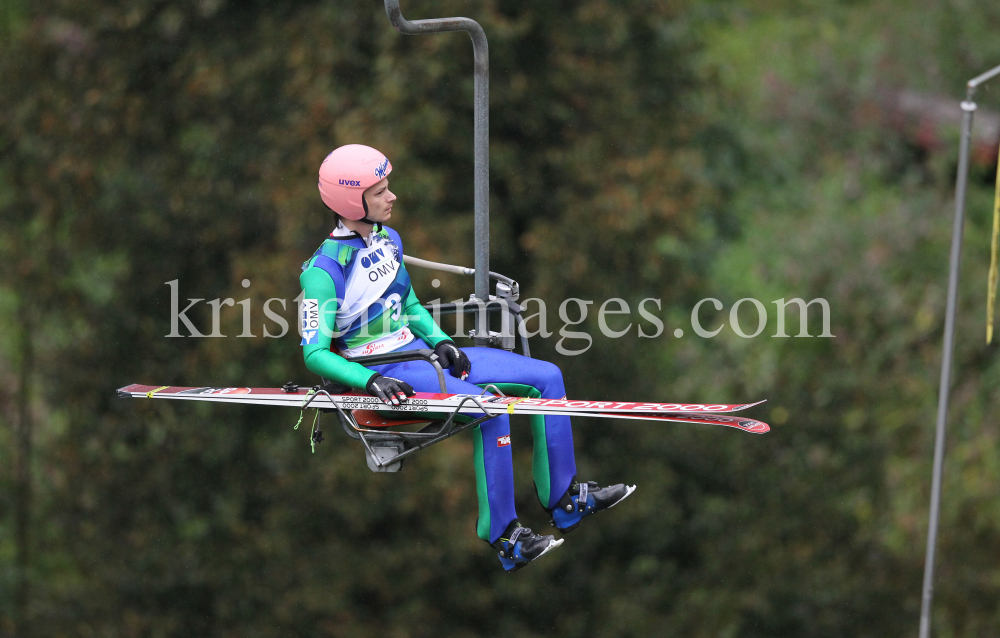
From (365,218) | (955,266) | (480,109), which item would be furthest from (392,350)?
(955,266)

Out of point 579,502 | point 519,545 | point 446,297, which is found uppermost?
point 446,297

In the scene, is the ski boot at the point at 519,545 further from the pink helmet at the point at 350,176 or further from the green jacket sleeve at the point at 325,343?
the pink helmet at the point at 350,176

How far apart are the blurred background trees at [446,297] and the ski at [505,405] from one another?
682 cm

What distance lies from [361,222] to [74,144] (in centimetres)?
969

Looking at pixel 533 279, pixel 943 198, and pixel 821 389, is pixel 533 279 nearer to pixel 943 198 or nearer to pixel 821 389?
pixel 821 389

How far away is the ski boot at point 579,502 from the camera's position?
6.29 meters

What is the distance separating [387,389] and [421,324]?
0.74 m

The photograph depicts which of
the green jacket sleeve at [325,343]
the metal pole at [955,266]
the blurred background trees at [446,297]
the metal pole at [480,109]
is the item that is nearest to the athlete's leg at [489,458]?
the green jacket sleeve at [325,343]

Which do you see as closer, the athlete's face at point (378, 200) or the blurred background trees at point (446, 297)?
the athlete's face at point (378, 200)

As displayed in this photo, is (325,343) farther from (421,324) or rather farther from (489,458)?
(489,458)

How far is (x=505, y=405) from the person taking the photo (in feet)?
18.4

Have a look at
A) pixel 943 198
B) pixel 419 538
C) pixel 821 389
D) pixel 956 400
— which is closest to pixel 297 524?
pixel 419 538

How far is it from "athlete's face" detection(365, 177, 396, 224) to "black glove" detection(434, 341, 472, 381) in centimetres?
65

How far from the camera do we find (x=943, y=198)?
17.2 metres
